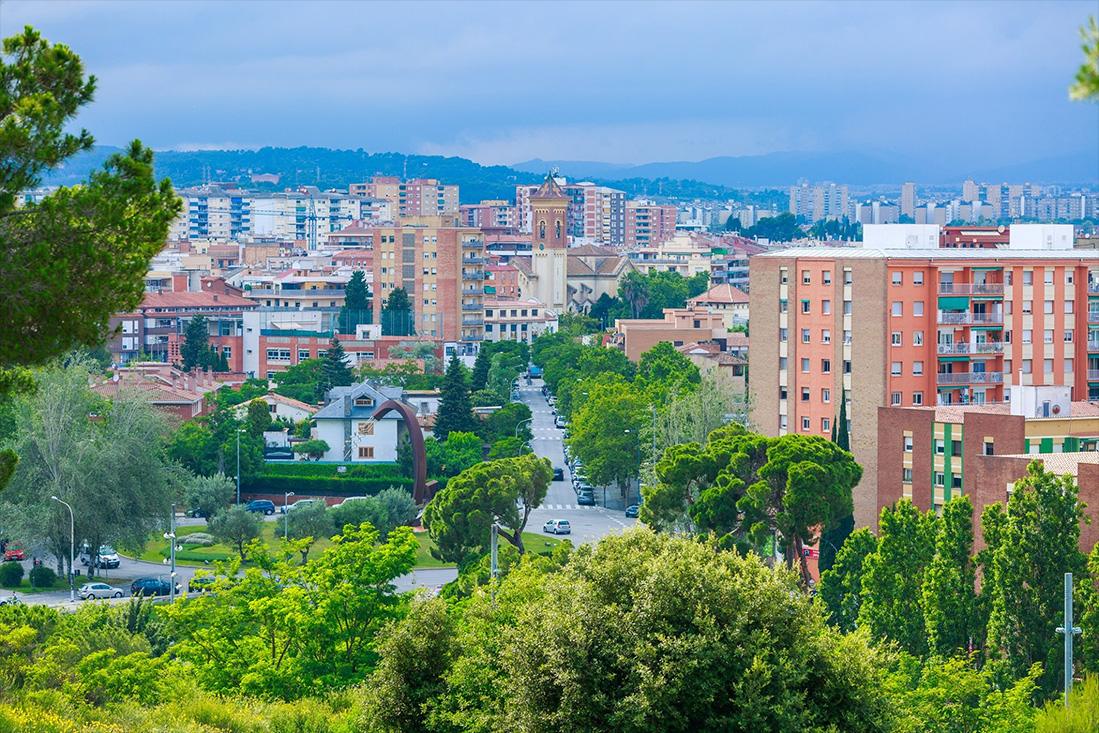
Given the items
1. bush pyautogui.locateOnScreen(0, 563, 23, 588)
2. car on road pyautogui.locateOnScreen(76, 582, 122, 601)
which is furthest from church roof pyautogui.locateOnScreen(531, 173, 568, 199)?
car on road pyautogui.locateOnScreen(76, 582, 122, 601)

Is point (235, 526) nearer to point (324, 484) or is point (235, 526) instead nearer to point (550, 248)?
point (324, 484)

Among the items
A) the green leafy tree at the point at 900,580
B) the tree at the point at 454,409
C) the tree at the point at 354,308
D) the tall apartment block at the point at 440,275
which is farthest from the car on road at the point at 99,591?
the tall apartment block at the point at 440,275

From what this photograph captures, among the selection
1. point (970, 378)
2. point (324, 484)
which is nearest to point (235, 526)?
point (324, 484)

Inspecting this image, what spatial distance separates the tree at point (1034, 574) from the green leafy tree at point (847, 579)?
20.2 ft

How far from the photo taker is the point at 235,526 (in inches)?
2388

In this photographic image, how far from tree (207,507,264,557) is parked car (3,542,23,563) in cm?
688

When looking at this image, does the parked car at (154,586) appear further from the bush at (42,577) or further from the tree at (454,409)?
the tree at (454,409)

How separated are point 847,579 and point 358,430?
40420 mm

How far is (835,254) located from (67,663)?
35.9 meters

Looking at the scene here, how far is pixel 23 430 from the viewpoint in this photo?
2366 inches

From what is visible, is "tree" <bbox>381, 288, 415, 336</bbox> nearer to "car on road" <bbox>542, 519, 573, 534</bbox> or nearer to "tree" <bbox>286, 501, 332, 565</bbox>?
"car on road" <bbox>542, 519, 573, 534</bbox>

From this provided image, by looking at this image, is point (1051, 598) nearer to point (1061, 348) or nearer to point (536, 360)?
point (1061, 348)

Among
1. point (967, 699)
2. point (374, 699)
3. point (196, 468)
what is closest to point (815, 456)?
point (967, 699)

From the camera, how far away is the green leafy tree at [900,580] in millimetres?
35656
